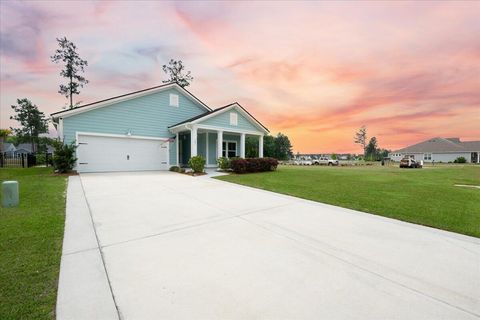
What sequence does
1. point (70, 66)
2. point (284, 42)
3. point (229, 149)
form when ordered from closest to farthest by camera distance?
1. point (284, 42)
2. point (229, 149)
3. point (70, 66)

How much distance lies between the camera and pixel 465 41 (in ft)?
33.5

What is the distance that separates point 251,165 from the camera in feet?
48.0

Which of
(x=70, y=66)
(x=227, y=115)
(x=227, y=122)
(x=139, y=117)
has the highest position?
(x=70, y=66)

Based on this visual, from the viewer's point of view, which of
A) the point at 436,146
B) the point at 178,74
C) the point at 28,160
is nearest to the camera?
the point at 28,160

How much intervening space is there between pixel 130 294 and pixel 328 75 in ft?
51.0

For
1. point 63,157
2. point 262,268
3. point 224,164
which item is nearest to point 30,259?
point 262,268

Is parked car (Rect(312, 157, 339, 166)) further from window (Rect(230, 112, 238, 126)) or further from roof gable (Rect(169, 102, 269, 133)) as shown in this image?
window (Rect(230, 112, 238, 126))

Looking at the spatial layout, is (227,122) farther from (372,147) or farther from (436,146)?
(372,147)

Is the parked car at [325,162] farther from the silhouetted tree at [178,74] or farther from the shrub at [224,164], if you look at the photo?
the shrub at [224,164]

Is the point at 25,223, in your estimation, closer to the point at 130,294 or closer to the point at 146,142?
the point at 130,294

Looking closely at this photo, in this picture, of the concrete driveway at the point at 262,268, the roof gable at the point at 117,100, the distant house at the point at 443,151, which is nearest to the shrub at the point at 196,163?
the roof gable at the point at 117,100

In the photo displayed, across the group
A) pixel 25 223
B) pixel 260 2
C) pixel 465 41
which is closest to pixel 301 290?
pixel 25 223

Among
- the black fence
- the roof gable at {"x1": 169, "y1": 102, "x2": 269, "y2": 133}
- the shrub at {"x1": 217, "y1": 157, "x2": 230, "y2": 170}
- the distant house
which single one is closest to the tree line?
the distant house

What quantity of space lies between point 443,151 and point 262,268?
6684 centimetres
